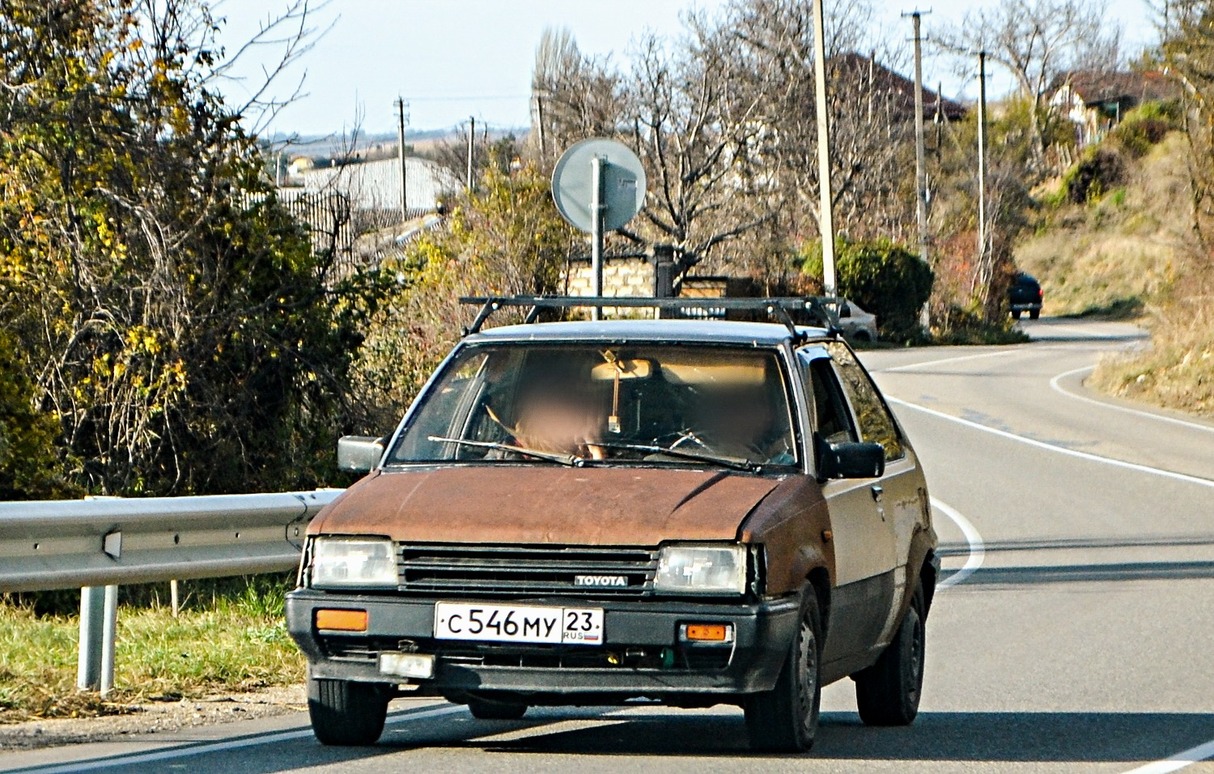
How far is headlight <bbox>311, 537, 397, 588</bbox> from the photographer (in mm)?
6348

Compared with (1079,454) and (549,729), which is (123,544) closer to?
(549,729)

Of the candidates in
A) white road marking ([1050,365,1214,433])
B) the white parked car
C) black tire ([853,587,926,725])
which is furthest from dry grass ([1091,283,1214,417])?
black tire ([853,587,926,725])

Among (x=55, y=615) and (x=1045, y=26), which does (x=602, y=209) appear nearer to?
(x=55, y=615)

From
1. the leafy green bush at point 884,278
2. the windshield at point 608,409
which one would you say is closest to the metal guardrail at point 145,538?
the windshield at point 608,409

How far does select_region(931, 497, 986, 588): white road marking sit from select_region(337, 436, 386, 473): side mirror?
706 cm

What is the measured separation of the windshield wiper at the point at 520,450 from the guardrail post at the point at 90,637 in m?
1.74

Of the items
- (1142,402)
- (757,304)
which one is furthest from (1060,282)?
(757,304)

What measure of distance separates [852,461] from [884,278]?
153 feet

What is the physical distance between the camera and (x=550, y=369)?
751 cm

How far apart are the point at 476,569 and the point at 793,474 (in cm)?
131

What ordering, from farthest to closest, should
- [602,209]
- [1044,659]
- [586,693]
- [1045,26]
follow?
[1045,26] → [602,209] → [1044,659] → [586,693]

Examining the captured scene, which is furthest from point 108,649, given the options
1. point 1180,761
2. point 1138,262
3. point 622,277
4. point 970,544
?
point 1138,262

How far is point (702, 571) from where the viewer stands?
617 cm

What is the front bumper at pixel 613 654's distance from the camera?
6121 millimetres
